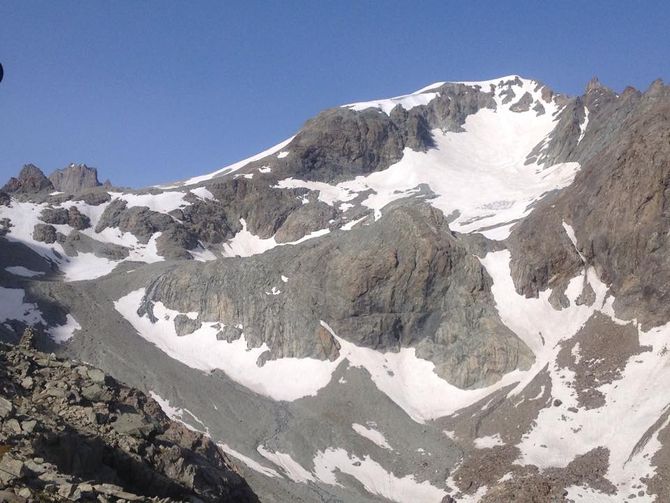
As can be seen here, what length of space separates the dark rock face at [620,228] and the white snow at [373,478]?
89.3 ft

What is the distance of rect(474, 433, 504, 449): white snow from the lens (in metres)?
60.0

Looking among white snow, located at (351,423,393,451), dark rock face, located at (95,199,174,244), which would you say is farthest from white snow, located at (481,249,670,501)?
dark rock face, located at (95,199,174,244)

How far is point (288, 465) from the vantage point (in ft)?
191

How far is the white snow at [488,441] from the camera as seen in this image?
60.0 metres

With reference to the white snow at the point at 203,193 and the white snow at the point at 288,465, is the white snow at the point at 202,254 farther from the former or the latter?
the white snow at the point at 288,465

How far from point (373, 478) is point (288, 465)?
24.4 feet

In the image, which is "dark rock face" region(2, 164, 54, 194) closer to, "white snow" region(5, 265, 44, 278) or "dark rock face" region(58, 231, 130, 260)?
"dark rock face" region(58, 231, 130, 260)

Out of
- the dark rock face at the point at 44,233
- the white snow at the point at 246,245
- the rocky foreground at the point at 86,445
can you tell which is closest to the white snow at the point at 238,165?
the white snow at the point at 246,245

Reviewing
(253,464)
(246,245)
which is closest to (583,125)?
(246,245)

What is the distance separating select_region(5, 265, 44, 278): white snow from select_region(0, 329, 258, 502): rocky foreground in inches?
2978

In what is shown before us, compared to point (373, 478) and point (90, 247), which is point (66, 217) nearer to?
point (90, 247)

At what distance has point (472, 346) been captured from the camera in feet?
247

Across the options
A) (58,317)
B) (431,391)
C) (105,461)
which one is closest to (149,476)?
(105,461)

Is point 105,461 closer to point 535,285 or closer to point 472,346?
point 472,346
